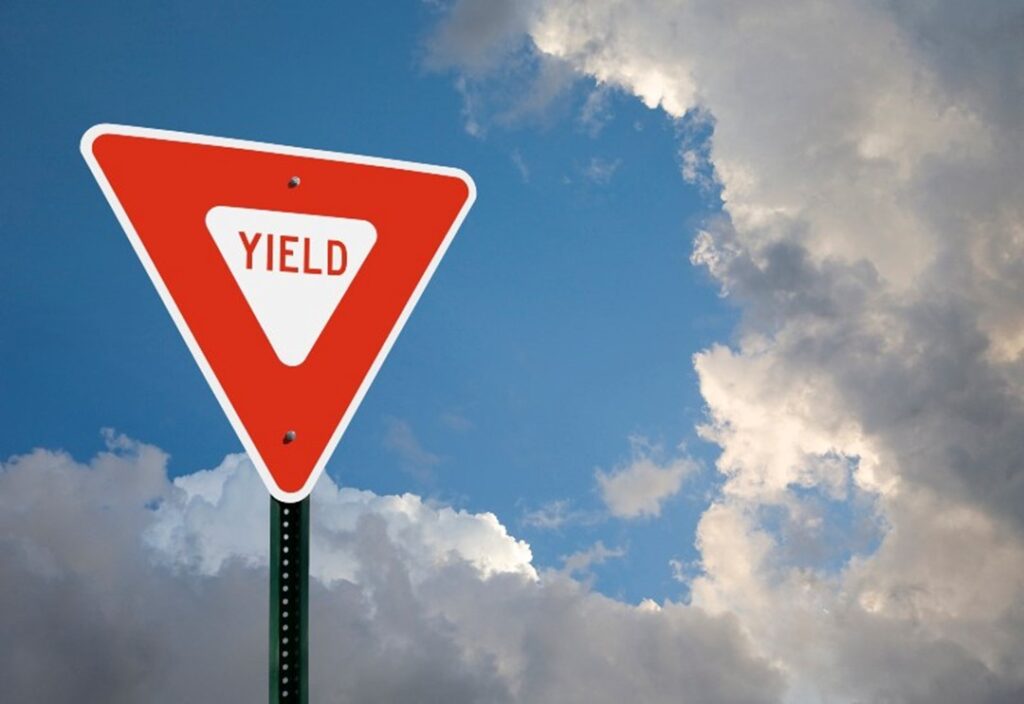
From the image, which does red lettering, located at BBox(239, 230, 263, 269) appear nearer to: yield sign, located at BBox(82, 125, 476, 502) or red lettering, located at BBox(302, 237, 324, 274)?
yield sign, located at BBox(82, 125, 476, 502)

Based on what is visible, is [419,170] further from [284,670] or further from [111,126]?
[284,670]

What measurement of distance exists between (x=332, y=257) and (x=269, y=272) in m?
0.21

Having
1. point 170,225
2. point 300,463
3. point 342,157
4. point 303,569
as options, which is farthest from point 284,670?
point 342,157

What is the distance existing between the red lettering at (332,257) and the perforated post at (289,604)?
0.71 m

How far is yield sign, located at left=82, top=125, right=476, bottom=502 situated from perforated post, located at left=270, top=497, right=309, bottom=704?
0.32 ft

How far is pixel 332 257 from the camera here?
3.17 metres

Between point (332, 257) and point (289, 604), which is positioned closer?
point (289, 604)

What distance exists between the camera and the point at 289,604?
10.0 ft

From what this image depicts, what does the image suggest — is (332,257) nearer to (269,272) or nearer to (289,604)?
(269,272)

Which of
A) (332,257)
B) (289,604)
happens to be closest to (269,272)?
(332,257)

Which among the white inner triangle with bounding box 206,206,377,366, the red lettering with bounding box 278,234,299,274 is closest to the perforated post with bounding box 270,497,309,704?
the white inner triangle with bounding box 206,206,377,366

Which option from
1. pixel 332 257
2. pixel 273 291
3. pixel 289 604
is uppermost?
pixel 332 257

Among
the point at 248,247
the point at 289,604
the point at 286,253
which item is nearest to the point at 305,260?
the point at 286,253

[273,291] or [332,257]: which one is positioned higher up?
[332,257]
